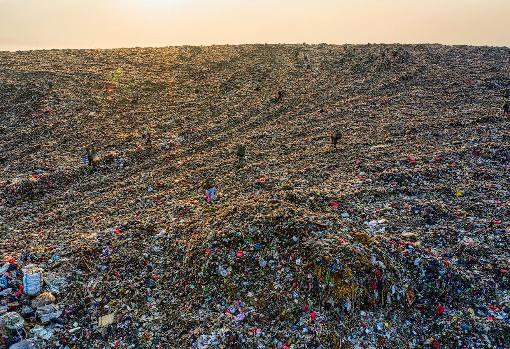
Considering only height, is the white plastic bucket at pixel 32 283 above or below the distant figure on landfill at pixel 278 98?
below

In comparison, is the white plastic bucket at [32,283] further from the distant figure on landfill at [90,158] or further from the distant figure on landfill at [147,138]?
the distant figure on landfill at [147,138]

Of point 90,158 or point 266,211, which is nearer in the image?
point 266,211

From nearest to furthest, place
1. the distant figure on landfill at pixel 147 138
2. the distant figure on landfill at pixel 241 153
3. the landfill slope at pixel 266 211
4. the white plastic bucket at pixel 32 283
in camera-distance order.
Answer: the landfill slope at pixel 266 211 → the white plastic bucket at pixel 32 283 → the distant figure on landfill at pixel 241 153 → the distant figure on landfill at pixel 147 138

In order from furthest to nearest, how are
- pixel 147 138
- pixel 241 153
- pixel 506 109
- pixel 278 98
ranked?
1. pixel 278 98
2. pixel 506 109
3. pixel 147 138
4. pixel 241 153

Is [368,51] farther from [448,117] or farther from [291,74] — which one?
[448,117]

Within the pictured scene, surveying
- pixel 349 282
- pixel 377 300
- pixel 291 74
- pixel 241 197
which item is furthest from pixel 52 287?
pixel 291 74

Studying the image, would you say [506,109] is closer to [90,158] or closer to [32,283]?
[90,158]

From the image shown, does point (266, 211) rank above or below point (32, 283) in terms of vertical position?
above

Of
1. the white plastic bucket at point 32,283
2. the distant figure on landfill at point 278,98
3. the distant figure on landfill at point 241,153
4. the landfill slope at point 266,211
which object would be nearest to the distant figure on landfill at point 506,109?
the landfill slope at point 266,211

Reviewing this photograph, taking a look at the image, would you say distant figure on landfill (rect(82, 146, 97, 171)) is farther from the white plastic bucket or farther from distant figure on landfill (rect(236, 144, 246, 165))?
the white plastic bucket

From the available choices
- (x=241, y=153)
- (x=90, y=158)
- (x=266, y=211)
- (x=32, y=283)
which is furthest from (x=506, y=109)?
(x=32, y=283)
